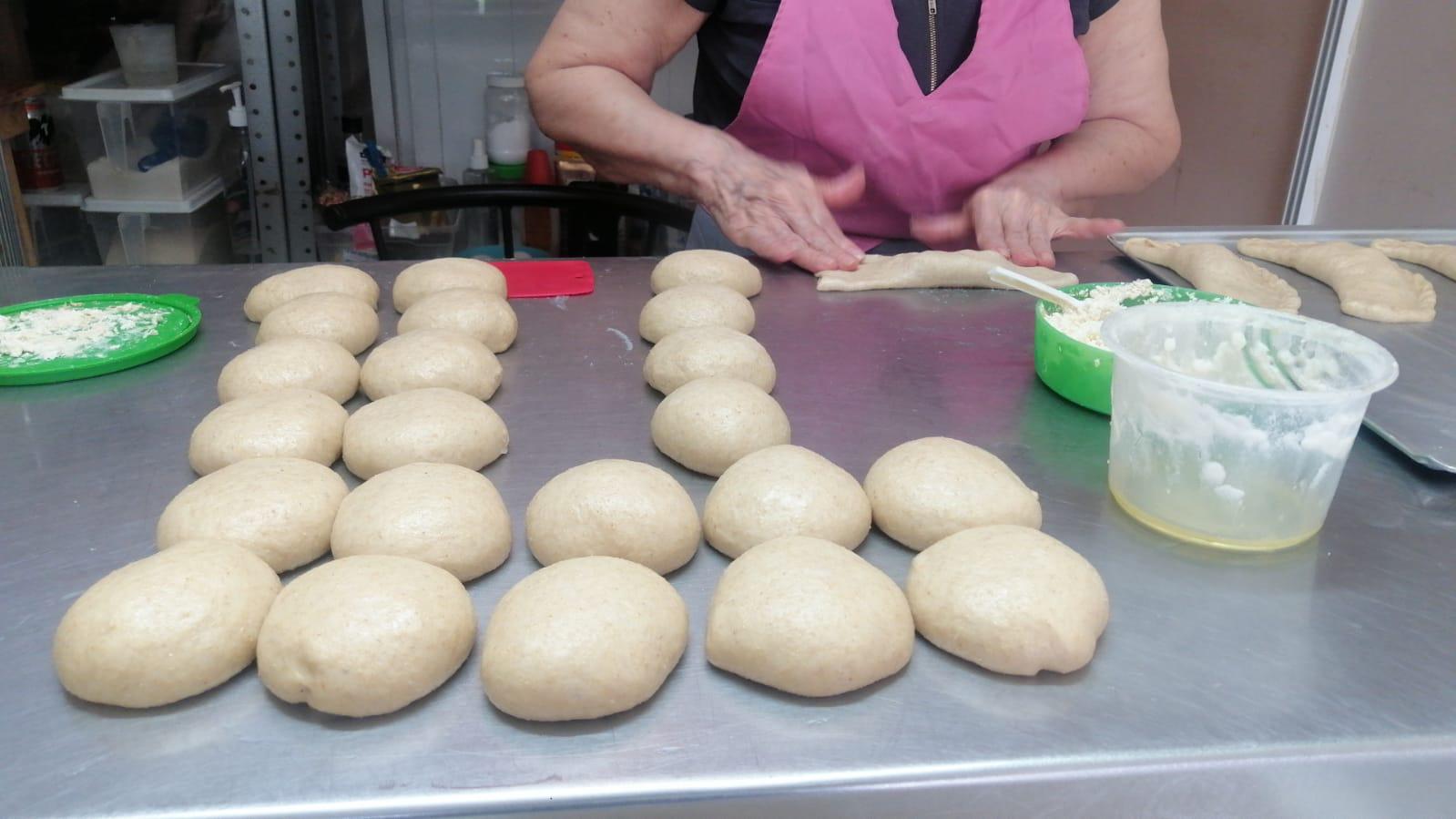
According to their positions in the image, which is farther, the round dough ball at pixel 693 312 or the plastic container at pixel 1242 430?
the round dough ball at pixel 693 312

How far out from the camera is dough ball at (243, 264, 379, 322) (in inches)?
65.6

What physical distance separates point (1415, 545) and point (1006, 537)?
52 cm

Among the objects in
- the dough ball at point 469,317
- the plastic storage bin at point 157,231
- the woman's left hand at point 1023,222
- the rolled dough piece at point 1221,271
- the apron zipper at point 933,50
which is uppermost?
the apron zipper at point 933,50

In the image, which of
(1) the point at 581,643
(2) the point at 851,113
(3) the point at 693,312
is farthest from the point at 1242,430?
(2) the point at 851,113

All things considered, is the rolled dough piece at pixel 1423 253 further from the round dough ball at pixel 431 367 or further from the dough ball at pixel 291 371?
the dough ball at pixel 291 371

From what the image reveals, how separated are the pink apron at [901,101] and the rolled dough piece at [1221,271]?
34cm

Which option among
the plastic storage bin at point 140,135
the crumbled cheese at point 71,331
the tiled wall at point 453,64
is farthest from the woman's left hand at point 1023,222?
the plastic storage bin at point 140,135

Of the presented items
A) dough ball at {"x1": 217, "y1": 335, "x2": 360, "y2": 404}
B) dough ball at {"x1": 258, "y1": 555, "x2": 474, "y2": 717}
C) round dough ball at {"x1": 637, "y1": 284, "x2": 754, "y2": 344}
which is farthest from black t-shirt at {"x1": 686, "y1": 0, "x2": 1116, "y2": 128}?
dough ball at {"x1": 258, "y1": 555, "x2": 474, "y2": 717}

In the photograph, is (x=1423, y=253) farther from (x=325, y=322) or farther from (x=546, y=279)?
(x=325, y=322)

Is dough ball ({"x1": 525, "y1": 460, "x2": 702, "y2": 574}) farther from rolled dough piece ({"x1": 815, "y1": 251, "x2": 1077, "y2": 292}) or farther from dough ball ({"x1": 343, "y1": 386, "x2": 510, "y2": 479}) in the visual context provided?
rolled dough piece ({"x1": 815, "y1": 251, "x2": 1077, "y2": 292})

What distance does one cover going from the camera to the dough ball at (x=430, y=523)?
3.35 ft

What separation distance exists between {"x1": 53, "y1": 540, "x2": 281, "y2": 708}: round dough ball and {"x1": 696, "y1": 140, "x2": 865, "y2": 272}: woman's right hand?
123 centimetres

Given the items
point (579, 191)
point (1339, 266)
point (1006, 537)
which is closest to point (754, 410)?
point (1006, 537)

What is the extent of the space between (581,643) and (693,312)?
841 millimetres
